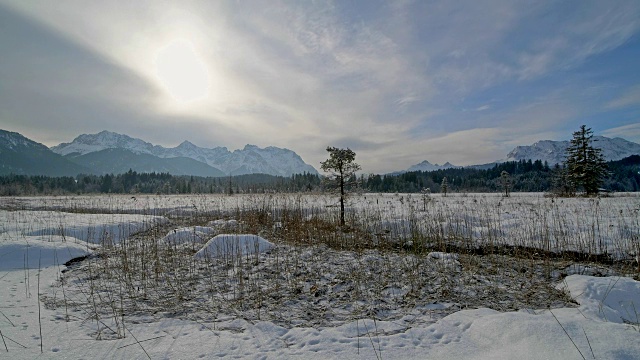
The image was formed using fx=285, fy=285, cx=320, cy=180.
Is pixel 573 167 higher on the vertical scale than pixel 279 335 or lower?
higher

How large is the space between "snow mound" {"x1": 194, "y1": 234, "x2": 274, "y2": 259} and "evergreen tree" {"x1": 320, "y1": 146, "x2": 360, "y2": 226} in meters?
5.12

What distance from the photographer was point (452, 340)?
3.28 m

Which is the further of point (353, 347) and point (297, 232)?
point (297, 232)

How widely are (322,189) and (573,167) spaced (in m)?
31.3

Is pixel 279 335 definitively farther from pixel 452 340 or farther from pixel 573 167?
pixel 573 167

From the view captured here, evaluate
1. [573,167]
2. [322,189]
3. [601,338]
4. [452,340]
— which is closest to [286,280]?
[452,340]

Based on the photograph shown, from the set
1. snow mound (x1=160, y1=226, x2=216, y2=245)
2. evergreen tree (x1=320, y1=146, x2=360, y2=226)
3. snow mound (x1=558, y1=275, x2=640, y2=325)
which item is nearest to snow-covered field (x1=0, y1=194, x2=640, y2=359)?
snow mound (x1=558, y1=275, x2=640, y2=325)

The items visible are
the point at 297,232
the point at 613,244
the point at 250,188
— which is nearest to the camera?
the point at 613,244

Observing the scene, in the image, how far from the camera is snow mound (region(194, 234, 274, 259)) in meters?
7.37

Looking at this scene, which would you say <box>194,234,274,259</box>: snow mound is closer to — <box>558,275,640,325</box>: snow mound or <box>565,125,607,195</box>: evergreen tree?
<box>558,275,640,325</box>: snow mound

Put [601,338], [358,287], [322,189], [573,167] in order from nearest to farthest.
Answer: [601,338]
[358,287]
[322,189]
[573,167]

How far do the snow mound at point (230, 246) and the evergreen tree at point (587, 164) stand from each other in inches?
1379

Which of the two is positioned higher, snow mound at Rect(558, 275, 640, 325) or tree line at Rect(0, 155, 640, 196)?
tree line at Rect(0, 155, 640, 196)

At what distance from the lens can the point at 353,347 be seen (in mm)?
3129
